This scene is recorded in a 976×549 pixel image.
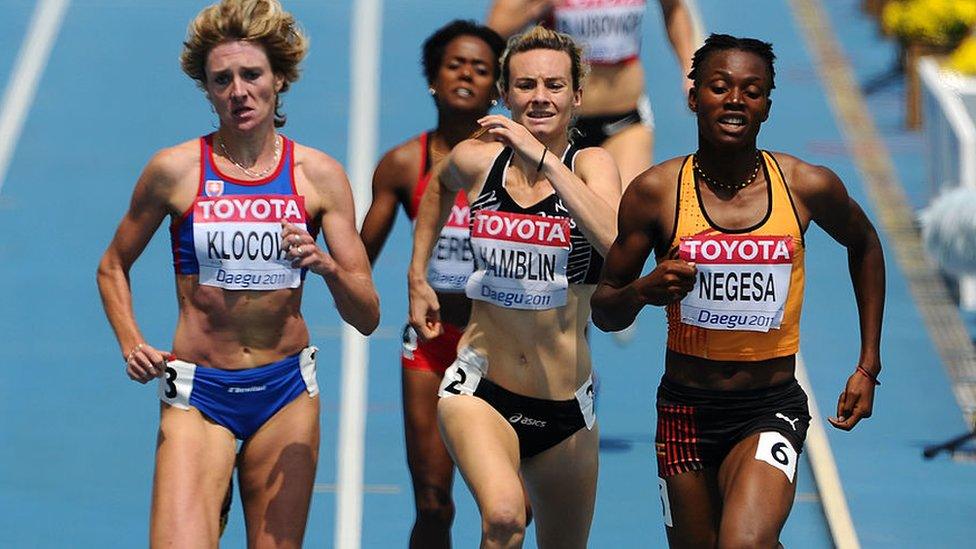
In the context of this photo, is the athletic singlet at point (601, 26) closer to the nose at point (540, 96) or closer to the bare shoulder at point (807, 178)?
the nose at point (540, 96)

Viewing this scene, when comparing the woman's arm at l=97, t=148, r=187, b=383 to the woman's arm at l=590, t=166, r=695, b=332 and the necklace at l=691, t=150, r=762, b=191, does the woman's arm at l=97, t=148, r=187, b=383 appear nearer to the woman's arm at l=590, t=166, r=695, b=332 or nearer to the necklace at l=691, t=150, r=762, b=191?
the woman's arm at l=590, t=166, r=695, b=332

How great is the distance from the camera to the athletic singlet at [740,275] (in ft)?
21.4

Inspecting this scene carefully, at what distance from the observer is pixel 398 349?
41.3 ft

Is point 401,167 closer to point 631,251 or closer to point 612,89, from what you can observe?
point 631,251

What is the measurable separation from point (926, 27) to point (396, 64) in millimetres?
4576

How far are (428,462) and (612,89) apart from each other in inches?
121

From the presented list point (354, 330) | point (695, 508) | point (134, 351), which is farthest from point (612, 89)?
point (134, 351)

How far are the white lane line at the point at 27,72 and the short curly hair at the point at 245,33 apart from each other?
28.3ft

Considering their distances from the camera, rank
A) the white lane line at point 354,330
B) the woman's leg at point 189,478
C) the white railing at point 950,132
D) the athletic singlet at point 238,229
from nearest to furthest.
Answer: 1. the woman's leg at point 189,478
2. the athletic singlet at point 238,229
3. the white lane line at point 354,330
4. the white railing at point 950,132

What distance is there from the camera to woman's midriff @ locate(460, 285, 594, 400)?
287 inches

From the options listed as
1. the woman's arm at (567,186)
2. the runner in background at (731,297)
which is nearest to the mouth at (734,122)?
the runner in background at (731,297)

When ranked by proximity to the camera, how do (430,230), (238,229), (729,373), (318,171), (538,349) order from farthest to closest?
(430,230) < (538,349) < (318,171) < (238,229) < (729,373)

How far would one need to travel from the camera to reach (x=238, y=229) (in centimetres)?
680

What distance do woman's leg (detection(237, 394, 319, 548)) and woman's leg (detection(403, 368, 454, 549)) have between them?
1033 millimetres
